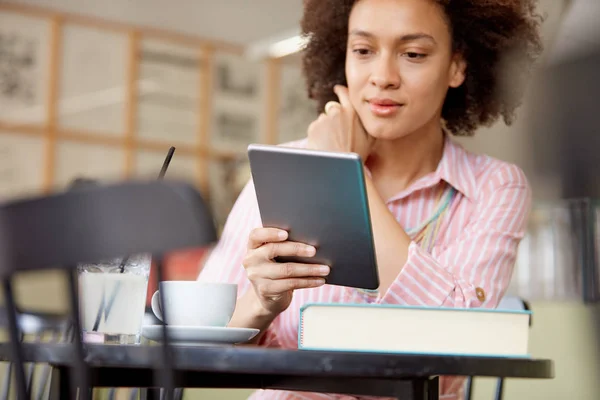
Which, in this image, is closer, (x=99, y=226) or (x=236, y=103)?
(x=99, y=226)

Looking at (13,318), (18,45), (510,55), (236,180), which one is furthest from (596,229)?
(18,45)

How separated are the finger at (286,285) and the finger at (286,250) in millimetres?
46

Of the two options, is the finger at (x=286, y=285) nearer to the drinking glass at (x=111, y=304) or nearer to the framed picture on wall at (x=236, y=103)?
the drinking glass at (x=111, y=304)

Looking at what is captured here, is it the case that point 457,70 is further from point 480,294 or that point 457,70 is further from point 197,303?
point 197,303

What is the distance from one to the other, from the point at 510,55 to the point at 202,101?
510cm

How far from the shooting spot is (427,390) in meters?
0.77

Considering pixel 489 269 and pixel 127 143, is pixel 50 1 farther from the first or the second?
pixel 489 269

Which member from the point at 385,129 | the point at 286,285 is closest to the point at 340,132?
the point at 385,129

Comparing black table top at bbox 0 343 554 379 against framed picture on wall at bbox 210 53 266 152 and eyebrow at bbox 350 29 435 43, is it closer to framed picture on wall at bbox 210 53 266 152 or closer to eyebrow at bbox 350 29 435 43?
eyebrow at bbox 350 29 435 43

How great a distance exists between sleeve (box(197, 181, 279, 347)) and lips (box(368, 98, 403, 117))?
0.27 metres

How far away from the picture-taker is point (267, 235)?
0.97m

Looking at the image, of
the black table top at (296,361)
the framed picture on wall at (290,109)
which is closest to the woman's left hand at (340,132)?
the black table top at (296,361)

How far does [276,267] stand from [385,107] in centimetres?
46

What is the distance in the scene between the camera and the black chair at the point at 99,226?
53 centimetres
